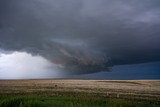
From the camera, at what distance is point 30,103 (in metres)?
20.3

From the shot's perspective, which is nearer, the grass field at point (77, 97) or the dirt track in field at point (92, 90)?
the grass field at point (77, 97)

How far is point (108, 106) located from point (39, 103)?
263 inches

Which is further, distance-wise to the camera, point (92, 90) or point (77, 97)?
point (92, 90)

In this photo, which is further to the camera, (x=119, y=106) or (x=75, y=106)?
(x=119, y=106)

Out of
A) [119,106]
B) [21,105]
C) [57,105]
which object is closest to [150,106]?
[119,106]

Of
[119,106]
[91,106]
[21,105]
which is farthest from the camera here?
[119,106]

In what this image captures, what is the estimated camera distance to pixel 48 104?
67.2ft

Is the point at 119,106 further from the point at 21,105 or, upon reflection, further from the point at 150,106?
the point at 21,105

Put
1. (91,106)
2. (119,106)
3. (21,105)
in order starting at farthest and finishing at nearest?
(119,106), (91,106), (21,105)

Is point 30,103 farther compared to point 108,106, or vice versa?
point 108,106

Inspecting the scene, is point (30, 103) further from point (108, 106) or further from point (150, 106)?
point (150, 106)

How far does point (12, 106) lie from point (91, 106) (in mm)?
7331

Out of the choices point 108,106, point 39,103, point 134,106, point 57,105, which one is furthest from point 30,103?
point 134,106

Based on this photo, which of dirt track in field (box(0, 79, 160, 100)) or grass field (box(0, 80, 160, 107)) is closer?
grass field (box(0, 80, 160, 107))
